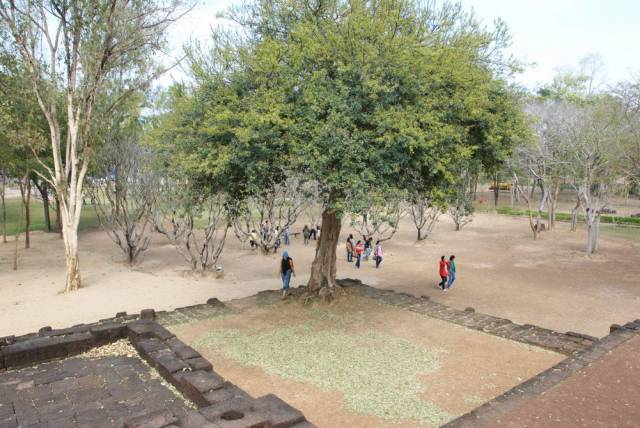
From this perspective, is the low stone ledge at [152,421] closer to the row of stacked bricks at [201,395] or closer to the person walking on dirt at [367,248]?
the row of stacked bricks at [201,395]

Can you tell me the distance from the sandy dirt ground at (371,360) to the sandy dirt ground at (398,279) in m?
3.33

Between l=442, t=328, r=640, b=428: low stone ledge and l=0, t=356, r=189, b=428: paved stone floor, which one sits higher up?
l=442, t=328, r=640, b=428: low stone ledge

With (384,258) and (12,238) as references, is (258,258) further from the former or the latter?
(12,238)

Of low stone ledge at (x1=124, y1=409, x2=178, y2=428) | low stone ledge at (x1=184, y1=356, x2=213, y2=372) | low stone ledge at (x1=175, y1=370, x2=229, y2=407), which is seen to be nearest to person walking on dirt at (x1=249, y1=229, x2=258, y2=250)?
low stone ledge at (x1=184, y1=356, x2=213, y2=372)

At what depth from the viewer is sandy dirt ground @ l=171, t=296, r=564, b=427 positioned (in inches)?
295

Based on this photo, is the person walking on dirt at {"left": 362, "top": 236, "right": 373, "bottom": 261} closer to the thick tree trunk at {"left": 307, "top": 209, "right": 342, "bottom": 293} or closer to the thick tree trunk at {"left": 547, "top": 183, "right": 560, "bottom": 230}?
the thick tree trunk at {"left": 307, "top": 209, "right": 342, "bottom": 293}

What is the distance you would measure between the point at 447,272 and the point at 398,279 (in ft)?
8.65

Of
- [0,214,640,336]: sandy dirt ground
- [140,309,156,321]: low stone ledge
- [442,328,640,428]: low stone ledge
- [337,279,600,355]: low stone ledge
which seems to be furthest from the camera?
[0,214,640,336]: sandy dirt ground

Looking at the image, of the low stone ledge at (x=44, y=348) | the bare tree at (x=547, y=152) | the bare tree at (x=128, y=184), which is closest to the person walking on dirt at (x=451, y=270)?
the low stone ledge at (x=44, y=348)

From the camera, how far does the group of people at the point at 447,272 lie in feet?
51.9

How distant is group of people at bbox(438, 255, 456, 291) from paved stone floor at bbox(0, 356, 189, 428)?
1058cm

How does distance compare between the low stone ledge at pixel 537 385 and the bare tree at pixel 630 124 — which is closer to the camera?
the low stone ledge at pixel 537 385

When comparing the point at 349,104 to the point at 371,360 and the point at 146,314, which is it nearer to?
the point at 371,360

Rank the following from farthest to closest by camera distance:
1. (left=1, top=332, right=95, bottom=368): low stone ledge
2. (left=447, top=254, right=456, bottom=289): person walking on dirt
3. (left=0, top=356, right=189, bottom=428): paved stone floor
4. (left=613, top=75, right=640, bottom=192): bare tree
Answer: (left=613, top=75, right=640, bottom=192): bare tree, (left=447, top=254, right=456, bottom=289): person walking on dirt, (left=1, top=332, right=95, bottom=368): low stone ledge, (left=0, top=356, right=189, bottom=428): paved stone floor
